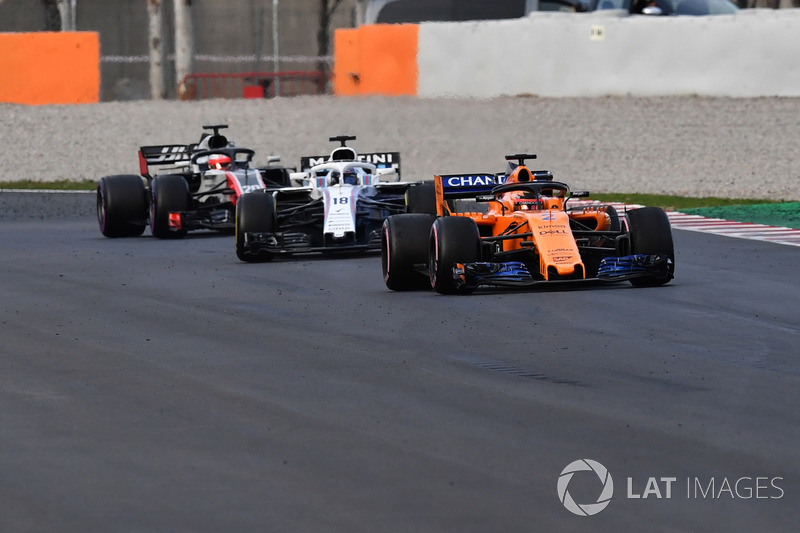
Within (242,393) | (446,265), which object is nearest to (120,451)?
(242,393)

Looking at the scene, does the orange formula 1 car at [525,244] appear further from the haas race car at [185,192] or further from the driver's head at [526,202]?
the haas race car at [185,192]

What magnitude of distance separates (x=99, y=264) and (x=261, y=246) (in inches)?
62.7

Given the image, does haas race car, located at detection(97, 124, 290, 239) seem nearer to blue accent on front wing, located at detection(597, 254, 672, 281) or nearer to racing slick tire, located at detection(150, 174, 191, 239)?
racing slick tire, located at detection(150, 174, 191, 239)

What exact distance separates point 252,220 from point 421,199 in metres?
2.01

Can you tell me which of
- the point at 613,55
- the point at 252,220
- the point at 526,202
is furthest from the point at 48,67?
the point at 526,202

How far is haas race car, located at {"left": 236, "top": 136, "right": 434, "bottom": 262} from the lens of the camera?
15.6m

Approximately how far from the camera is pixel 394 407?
307 inches

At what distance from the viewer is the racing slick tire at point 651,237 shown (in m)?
12.5

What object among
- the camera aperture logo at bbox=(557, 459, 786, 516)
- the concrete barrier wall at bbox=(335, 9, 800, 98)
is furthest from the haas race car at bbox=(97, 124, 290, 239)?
the camera aperture logo at bbox=(557, 459, 786, 516)

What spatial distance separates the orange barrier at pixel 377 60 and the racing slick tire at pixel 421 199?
1474 centimetres

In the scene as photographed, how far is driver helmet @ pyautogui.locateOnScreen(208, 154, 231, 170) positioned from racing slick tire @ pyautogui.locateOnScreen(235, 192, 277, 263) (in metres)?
3.93

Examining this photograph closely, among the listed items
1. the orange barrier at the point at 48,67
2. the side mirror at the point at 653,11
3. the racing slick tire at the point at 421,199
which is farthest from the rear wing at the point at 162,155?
the orange barrier at the point at 48,67

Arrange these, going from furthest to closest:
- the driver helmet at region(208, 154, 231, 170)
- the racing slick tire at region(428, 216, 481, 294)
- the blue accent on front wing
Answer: the driver helmet at region(208, 154, 231, 170) → the blue accent on front wing → the racing slick tire at region(428, 216, 481, 294)

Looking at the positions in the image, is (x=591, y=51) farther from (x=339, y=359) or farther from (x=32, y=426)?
(x=32, y=426)
